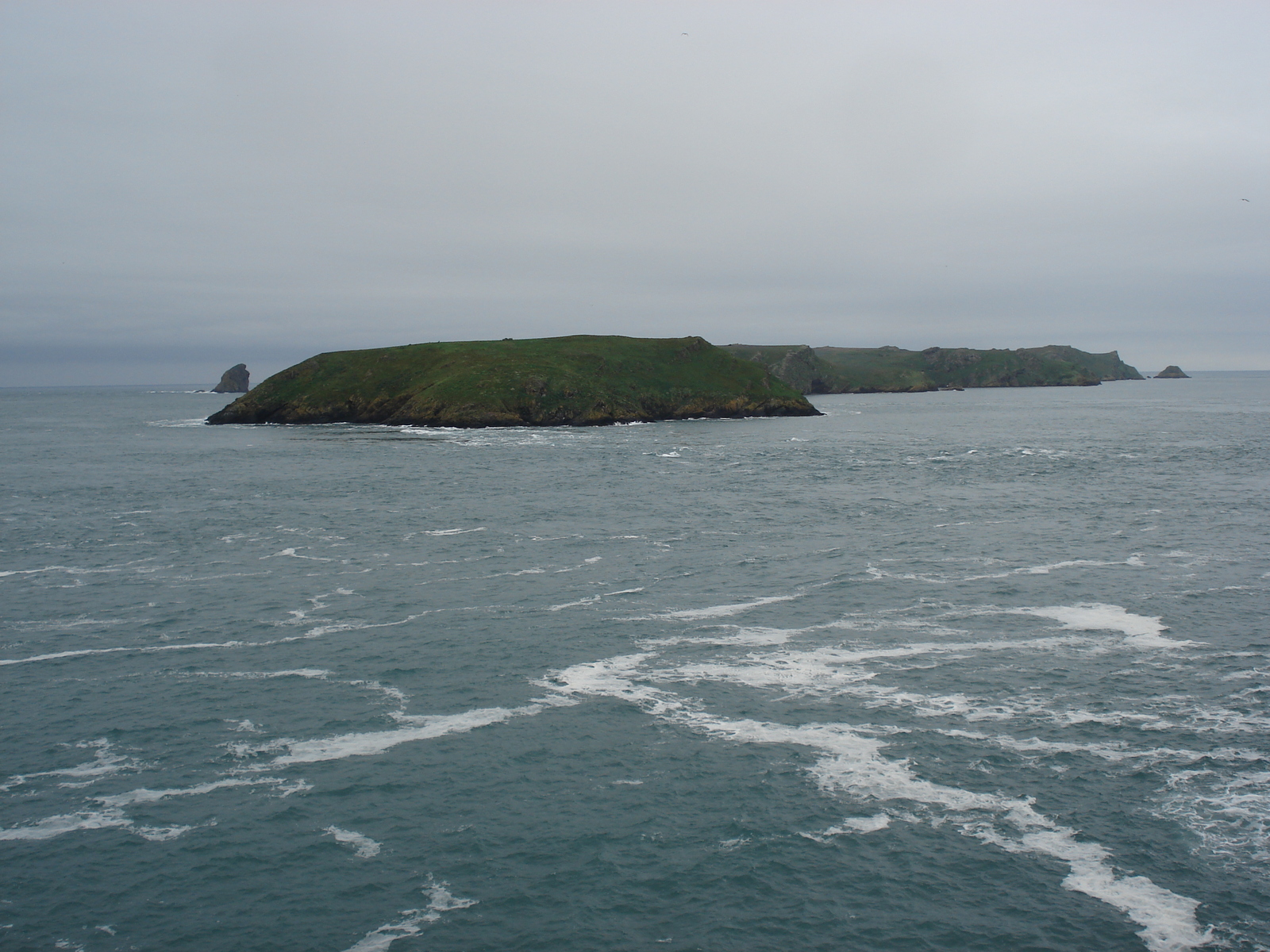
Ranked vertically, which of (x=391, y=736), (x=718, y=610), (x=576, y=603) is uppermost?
(x=576, y=603)

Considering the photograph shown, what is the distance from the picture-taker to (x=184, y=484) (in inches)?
3209

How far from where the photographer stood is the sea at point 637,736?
17953mm

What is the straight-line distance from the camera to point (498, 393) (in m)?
169

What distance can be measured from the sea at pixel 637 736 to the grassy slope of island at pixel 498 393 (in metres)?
109

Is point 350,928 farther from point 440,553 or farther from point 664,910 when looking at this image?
point 440,553

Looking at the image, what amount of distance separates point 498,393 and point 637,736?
5814 inches

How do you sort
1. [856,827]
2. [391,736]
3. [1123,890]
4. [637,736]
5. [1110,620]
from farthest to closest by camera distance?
1. [1110,620]
2. [391,736]
3. [637,736]
4. [856,827]
5. [1123,890]

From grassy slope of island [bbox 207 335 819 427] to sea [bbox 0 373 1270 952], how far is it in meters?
109

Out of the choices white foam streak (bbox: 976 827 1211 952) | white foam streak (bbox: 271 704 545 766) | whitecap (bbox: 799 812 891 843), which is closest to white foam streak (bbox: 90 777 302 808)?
white foam streak (bbox: 271 704 545 766)

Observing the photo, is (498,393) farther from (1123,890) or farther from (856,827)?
(1123,890)

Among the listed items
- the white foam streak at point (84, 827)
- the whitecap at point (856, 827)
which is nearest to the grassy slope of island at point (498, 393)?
Answer: the white foam streak at point (84, 827)

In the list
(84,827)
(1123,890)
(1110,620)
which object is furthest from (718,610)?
(84,827)

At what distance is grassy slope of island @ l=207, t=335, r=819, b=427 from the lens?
550ft

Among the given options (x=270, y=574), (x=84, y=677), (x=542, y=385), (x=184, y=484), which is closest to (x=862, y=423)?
(x=542, y=385)
